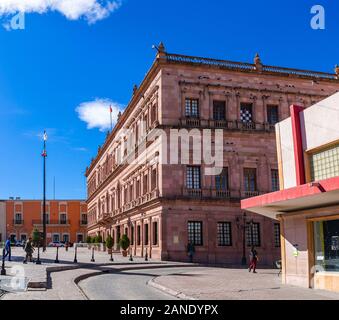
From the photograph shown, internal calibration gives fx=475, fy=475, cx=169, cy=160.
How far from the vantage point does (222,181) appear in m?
41.6

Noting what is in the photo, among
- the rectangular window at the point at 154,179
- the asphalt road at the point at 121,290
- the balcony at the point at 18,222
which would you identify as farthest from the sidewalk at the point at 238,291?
the balcony at the point at 18,222

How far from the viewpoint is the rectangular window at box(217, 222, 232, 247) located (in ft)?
132

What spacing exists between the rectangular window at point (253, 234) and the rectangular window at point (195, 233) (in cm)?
422

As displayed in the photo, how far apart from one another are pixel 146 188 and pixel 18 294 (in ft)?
104

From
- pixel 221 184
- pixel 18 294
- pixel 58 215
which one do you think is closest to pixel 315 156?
pixel 18 294

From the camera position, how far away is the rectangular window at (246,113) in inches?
1705

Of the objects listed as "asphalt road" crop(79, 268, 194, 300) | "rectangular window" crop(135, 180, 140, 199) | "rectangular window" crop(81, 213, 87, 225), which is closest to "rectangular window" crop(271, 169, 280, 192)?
"rectangular window" crop(135, 180, 140, 199)

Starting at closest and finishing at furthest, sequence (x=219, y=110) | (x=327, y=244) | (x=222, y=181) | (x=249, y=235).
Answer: (x=327, y=244) → (x=249, y=235) → (x=222, y=181) → (x=219, y=110)

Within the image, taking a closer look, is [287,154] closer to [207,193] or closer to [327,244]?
[327,244]

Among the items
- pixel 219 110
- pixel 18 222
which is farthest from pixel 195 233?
pixel 18 222

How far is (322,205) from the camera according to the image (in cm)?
1802

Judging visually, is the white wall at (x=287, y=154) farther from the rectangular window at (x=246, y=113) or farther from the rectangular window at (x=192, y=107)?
the rectangular window at (x=246, y=113)

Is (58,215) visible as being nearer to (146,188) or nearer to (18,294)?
(146,188)

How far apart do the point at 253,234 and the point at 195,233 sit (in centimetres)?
529
